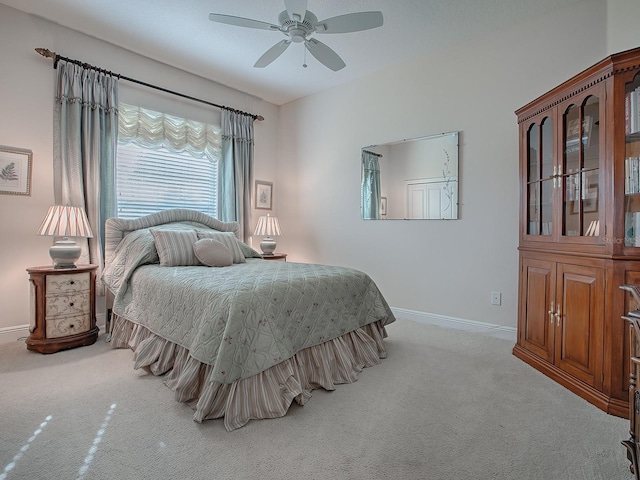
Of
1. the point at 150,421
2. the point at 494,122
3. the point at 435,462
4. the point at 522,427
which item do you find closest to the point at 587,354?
the point at 522,427

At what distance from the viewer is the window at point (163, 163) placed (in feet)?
12.1

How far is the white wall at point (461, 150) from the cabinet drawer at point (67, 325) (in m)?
2.78

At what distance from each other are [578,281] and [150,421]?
8.77ft

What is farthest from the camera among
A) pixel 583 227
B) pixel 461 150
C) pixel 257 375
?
pixel 461 150

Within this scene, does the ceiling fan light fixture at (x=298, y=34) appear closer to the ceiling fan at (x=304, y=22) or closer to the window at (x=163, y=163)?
the ceiling fan at (x=304, y=22)

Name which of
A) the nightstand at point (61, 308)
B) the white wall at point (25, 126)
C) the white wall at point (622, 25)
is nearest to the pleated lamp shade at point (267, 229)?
the nightstand at point (61, 308)

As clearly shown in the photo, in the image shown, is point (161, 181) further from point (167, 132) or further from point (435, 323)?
point (435, 323)

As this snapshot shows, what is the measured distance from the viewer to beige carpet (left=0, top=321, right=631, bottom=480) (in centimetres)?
143

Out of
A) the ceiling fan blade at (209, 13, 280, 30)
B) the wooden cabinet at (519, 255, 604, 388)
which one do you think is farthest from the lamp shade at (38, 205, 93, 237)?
the wooden cabinet at (519, 255, 604, 388)

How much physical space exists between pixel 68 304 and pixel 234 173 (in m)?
2.45

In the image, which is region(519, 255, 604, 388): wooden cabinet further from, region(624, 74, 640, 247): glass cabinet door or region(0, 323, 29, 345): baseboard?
region(0, 323, 29, 345): baseboard

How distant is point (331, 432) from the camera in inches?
66.7

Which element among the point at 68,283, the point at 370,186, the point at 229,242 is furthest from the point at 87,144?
the point at 370,186

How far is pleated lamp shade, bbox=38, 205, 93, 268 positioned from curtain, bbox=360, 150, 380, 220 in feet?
9.68
